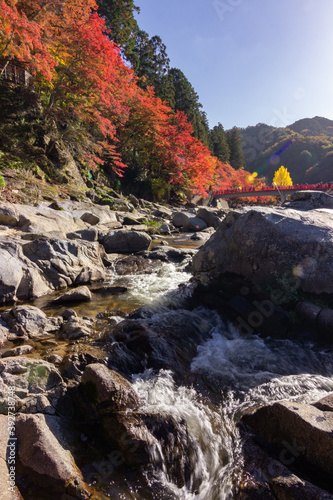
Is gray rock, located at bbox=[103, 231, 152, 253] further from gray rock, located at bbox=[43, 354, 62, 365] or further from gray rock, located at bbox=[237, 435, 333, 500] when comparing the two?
gray rock, located at bbox=[237, 435, 333, 500]

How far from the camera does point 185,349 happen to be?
4.80m

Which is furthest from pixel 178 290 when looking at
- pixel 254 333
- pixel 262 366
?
pixel 262 366

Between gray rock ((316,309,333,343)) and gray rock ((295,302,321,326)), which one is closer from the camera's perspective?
gray rock ((316,309,333,343))

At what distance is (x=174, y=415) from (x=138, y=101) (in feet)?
76.2

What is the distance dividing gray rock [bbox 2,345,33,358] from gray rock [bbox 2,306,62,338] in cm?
48

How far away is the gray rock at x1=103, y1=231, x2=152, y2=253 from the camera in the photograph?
11070 mm

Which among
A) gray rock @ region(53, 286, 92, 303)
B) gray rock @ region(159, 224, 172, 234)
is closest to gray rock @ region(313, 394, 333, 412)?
gray rock @ region(53, 286, 92, 303)

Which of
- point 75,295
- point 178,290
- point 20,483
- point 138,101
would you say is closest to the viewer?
point 20,483

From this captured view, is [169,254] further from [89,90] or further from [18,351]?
[89,90]

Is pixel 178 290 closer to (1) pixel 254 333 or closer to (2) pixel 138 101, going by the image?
(1) pixel 254 333

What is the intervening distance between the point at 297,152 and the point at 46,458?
102 m

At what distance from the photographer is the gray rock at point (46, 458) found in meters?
2.30

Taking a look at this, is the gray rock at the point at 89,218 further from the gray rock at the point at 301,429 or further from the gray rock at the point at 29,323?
the gray rock at the point at 301,429

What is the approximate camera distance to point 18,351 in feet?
13.0
